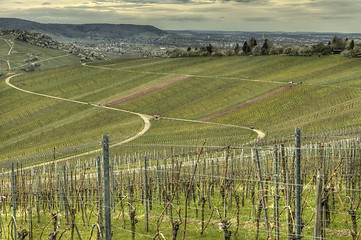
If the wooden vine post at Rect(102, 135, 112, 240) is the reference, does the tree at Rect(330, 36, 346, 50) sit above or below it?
above

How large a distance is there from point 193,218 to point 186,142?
26.6 metres

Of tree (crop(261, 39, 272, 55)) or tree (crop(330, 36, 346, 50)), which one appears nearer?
tree (crop(330, 36, 346, 50))

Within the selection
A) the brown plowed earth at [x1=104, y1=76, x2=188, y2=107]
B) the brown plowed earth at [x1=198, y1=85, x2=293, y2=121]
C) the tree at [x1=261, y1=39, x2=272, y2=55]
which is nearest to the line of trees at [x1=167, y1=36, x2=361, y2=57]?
the tree at [x1=261, y1=39, x2=272, y2=55]

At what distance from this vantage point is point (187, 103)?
65.2m

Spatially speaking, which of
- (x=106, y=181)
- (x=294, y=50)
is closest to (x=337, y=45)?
(x=294, y=50)

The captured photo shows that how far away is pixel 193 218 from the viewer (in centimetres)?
1817

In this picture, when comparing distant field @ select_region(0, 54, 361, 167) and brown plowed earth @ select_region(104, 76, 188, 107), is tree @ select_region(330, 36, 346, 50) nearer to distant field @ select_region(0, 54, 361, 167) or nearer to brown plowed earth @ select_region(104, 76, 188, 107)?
distant field @ select_region(0, 54, 361, 167)

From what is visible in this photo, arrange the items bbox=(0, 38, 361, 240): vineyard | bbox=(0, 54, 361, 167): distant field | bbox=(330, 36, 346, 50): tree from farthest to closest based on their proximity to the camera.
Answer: bbox=(330, 36, 346, 50): tree
bbox=(0, 54, 361, 167): distant field
bbox=(0, 38, 361, 240): vineyard

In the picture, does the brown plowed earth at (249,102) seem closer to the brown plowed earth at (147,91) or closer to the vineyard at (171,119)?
the vineyard at (171,119)

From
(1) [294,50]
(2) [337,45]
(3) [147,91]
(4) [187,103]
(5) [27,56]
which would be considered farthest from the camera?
(5) [27,56]

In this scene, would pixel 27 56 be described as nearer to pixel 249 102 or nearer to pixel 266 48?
pixel 266 48

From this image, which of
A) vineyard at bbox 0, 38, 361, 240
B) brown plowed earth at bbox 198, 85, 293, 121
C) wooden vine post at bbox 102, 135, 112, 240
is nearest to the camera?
wooden vine post at bbox 102, 135, 112, 240

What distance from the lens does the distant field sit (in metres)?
48.0

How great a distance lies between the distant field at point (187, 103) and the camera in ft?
157
